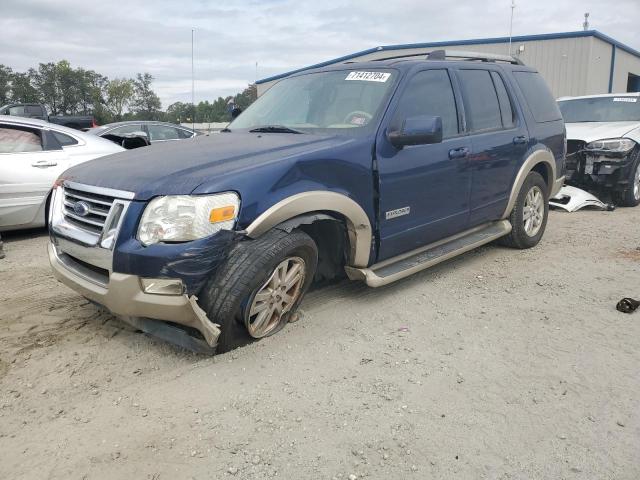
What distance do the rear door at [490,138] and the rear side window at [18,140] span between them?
4856mm

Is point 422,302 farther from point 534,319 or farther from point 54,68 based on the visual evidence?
point 54,68

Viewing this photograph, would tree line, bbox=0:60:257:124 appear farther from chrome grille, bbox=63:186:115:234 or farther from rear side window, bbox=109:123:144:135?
chrome grille, bbox=63:186:115:234

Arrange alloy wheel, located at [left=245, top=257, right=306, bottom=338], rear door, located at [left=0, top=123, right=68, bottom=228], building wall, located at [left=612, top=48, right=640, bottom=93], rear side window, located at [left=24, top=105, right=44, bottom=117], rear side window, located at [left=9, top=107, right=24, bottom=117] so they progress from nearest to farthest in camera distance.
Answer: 1. alloy wheel, located at [left=245, top=257, right=306, bottom=338]
2. rear door, located at [left=0, top=123, right=68, bottom=228]
3. rear side window, located at [left=9, top=107, right=24, bottom=117]
4. rear side window, located at [left=24, top=105, right=44, bottom=117]
5. building wall, located at [left=612, top=48, right=640, bottom=93]

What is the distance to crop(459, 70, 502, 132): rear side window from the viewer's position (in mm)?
4520

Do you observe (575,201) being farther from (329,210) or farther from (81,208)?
(81,208)

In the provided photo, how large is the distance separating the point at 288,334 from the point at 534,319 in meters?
1.74

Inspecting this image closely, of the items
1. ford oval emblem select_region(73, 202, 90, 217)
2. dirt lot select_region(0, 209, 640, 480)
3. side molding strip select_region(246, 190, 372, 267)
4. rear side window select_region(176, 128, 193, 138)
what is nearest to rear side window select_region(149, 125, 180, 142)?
rear side window select_region(176, 128, 193, 138)

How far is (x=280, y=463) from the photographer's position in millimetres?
2277

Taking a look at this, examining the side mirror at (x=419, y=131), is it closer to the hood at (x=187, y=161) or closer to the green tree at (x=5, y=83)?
the hood at (x=187, y=161)

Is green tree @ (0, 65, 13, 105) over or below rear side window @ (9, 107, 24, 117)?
over

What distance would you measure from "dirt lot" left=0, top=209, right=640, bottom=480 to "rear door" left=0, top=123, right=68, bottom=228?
1.95 meters

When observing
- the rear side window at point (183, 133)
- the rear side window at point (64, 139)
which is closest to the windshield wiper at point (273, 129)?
the rear side window at point (64, 139)

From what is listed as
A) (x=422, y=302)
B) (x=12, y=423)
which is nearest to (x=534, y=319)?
(x=422, y=302)

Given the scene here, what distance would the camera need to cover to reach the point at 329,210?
342 centimetres
